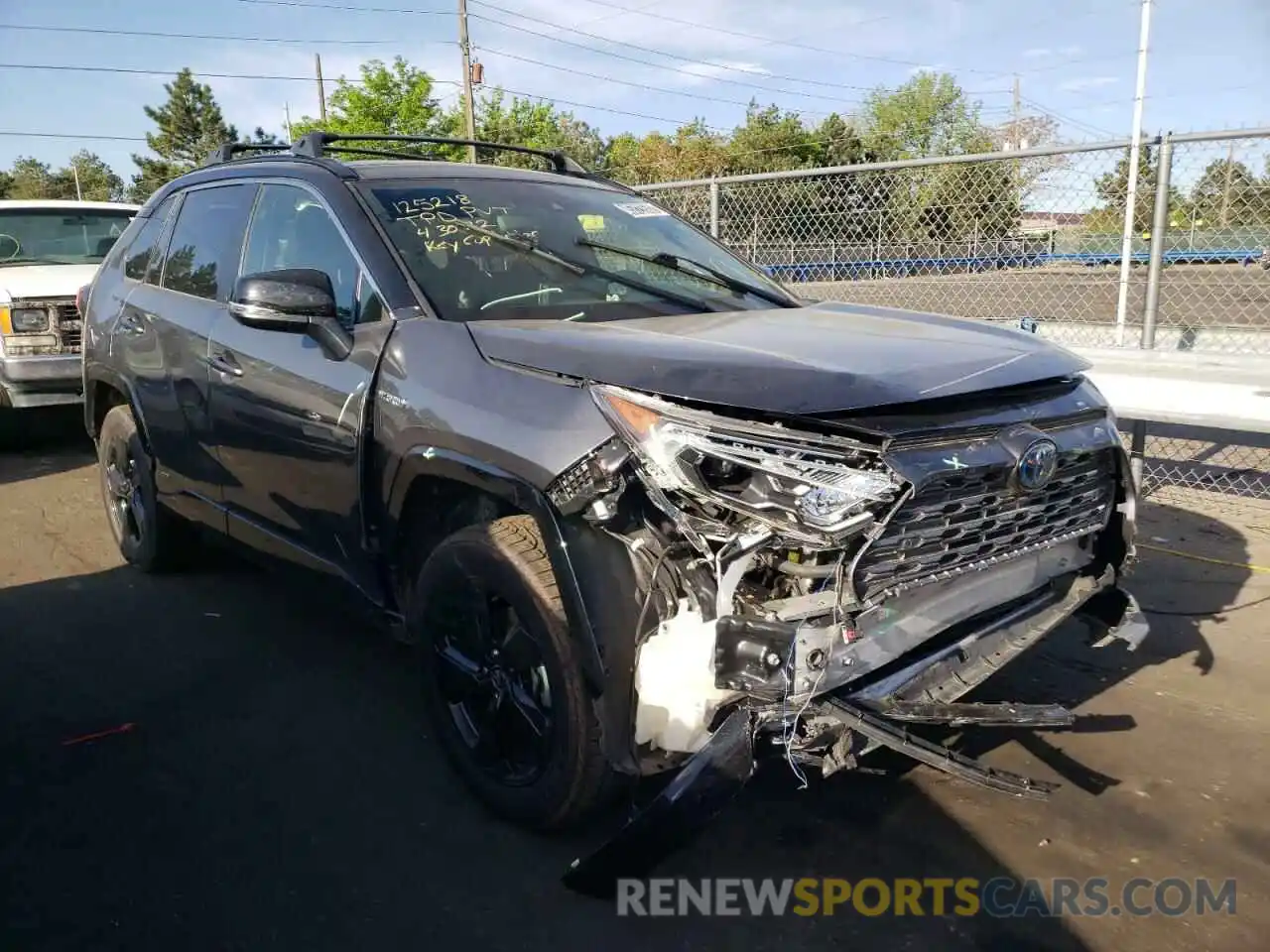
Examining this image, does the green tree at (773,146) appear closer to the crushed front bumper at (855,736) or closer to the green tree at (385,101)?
the green tree at (385,101)

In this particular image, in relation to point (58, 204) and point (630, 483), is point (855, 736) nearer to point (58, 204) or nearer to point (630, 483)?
point (630, 483)

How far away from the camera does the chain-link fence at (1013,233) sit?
632 centimetres

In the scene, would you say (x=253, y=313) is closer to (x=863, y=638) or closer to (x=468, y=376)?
(x=468, y=376)

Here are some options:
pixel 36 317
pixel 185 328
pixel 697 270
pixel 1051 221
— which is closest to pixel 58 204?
pixel 36 317

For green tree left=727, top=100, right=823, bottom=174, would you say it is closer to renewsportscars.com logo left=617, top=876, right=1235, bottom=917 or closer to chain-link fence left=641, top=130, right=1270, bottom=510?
chain-link fence left=641, top=130, right=1270, bottom=510

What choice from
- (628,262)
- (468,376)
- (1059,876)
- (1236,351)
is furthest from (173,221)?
(1236,351)

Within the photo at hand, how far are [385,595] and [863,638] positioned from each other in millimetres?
1641

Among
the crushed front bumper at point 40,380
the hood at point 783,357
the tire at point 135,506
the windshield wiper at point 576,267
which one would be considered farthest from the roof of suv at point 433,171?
the crushed front bumper at point 40,380

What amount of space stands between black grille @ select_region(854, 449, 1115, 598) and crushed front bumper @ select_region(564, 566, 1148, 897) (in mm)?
273

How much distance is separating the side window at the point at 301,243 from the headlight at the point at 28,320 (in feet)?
16.4

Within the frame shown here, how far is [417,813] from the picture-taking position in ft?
10.1

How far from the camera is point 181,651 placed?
169 inches

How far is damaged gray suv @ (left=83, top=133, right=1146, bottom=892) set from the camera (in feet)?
7.70

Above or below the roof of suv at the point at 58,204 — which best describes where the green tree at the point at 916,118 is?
above
